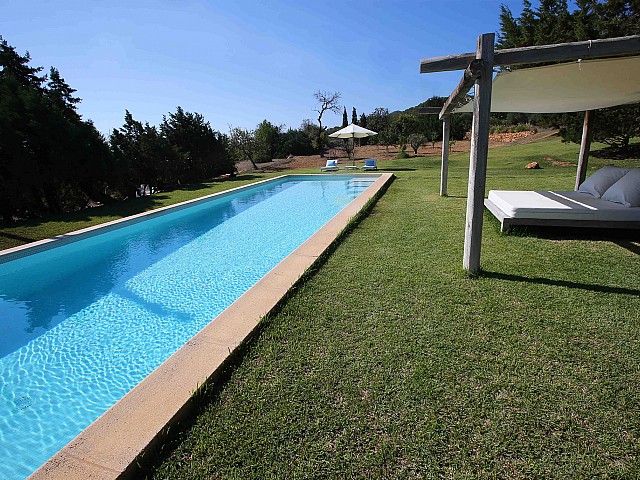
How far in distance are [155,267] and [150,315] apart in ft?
6.35

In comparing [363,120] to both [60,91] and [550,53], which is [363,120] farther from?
[550,53]

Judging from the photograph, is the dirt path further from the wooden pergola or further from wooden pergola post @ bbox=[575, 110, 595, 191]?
the wooden pergola

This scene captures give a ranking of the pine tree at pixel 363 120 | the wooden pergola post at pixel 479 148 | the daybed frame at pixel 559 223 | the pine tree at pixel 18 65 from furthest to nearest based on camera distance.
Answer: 1. the pine tree at pixel 363 120
2. the pine tree at pixel 18 65
3. the daybed frame at pixel 559 223
4. the wooden pergola post at pixel 479 148

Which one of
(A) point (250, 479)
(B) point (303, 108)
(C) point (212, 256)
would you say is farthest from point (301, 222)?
(B) point (303, 108)

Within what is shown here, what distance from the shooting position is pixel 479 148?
11.9 ft

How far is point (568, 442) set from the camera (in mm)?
1800

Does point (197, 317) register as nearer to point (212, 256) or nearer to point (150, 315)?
point (150, 315)

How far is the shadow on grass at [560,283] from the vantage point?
3.43 m

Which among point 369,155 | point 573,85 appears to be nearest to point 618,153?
point 573,85

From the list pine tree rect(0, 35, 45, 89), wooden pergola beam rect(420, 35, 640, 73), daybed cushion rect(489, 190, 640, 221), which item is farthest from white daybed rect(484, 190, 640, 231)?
pine tree rect(0, 35, 45, 89)

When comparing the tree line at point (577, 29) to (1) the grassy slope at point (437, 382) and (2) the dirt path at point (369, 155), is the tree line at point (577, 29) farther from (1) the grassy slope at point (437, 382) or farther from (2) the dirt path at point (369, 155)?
(1) the grassy slope at point (437, 382)

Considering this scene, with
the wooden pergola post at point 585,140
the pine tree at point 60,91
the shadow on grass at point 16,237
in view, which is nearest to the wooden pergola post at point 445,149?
the wooden pergola post at point 585,140

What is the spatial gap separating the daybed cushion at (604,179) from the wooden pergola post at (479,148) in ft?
13.7

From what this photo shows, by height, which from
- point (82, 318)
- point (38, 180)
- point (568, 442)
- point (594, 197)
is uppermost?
point (38, 180)
